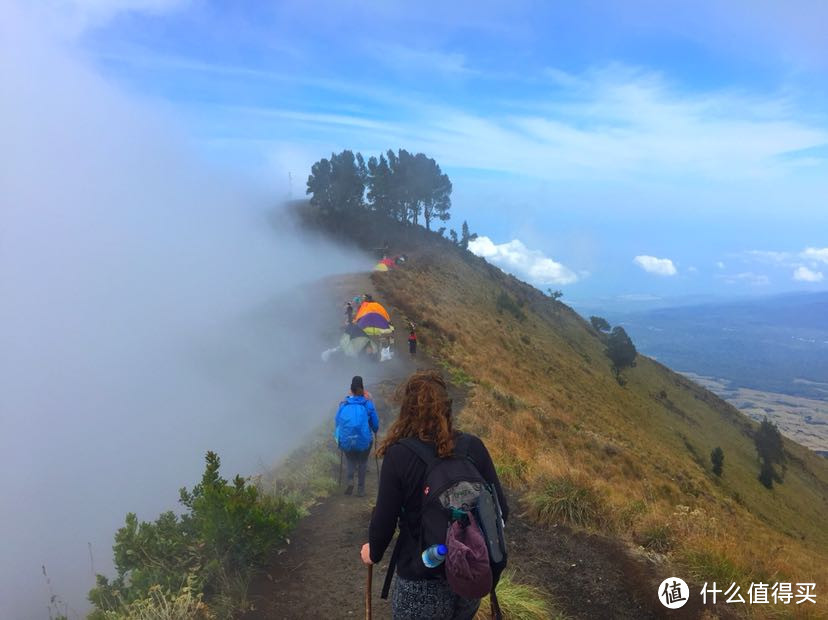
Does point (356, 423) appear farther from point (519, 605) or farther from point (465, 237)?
point (465, 237)

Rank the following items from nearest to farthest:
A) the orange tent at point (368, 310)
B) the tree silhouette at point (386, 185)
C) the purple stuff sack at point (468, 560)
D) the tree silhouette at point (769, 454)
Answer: the purple stuff sack at point (468, 560)
the orange tent at point (368, 310)
the tree silhouette at point (769, 454)
the tree silhouette at point (386, 185)

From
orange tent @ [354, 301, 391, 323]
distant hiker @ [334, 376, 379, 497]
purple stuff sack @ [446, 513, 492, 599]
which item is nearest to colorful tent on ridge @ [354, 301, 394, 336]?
orange tent @ [354, 301, 391, 323]

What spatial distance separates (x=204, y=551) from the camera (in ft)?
22.6

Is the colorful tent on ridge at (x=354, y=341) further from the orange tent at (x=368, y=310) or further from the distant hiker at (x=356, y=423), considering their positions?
the distant hiker at (x=356, y=423)

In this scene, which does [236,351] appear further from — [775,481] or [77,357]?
[775,481]

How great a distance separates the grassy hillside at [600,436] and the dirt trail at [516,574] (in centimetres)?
56

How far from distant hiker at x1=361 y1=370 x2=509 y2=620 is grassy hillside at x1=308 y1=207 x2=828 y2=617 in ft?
15.1

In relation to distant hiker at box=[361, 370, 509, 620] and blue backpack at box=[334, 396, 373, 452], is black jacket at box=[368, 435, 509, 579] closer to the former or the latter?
distant hiker at box=[361, 370, 509, 620]

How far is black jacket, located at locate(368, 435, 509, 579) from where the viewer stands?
126 inches

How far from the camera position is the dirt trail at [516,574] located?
6.14m

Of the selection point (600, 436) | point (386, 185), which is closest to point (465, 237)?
point (386, 185)

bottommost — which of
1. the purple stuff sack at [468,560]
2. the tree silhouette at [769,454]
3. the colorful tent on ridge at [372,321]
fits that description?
the tree silhouette at [769,454]

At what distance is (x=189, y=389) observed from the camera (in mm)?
28344

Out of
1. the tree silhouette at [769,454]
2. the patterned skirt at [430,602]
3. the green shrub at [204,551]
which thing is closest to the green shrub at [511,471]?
the green shrub at [204,551]
